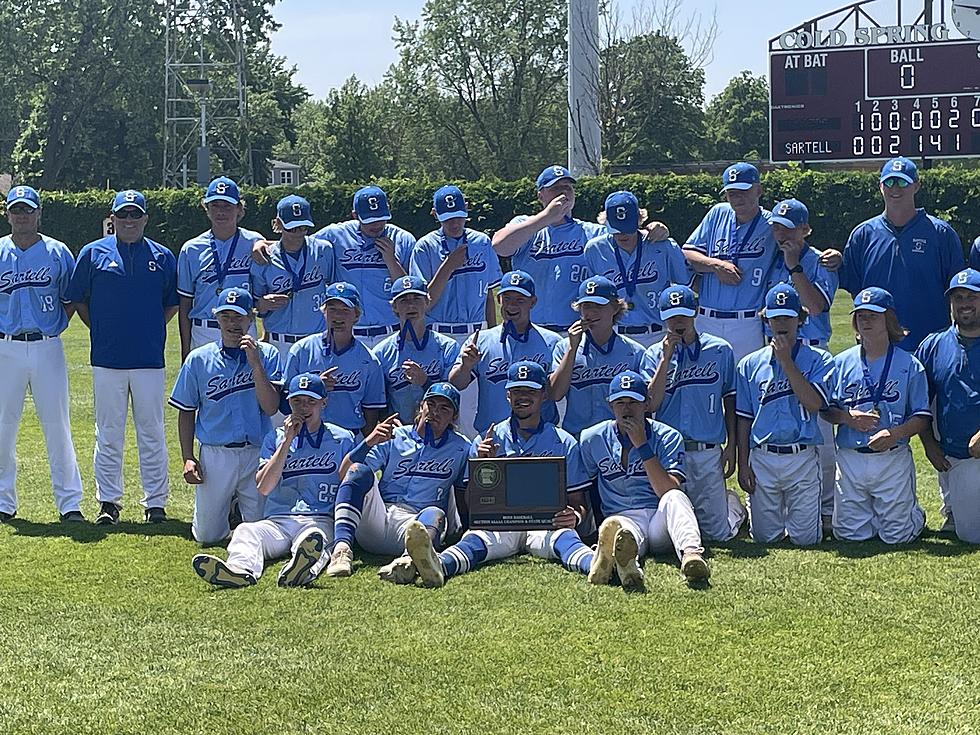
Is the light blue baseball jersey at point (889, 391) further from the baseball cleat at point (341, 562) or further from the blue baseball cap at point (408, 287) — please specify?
the baseball cleat at point (341, 562)

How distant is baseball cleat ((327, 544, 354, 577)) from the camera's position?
23.7ft

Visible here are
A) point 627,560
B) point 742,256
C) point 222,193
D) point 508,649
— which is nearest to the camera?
point 508,649

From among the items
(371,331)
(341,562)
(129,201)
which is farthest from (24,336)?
(341,562)

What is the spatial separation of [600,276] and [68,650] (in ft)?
13.0

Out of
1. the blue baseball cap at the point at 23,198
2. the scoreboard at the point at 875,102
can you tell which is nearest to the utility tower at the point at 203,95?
the scoreboard at the point at 875,102

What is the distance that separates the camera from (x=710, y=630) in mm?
6160

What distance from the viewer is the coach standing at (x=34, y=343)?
29.1 ft

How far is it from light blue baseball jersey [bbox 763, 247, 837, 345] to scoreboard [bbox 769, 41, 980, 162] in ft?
50.1

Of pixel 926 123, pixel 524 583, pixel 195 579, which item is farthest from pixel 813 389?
pixel 926 123

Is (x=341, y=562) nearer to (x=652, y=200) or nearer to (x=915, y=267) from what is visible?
(x=915, y=267)

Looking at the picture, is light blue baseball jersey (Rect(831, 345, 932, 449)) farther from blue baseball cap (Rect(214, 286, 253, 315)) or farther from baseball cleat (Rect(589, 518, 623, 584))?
blue baseball cap (Rect(214, 286, 253, 315))

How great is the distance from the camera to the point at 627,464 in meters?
7.64

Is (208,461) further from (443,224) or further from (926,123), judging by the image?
(926,123)

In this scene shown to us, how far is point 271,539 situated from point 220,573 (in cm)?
51
